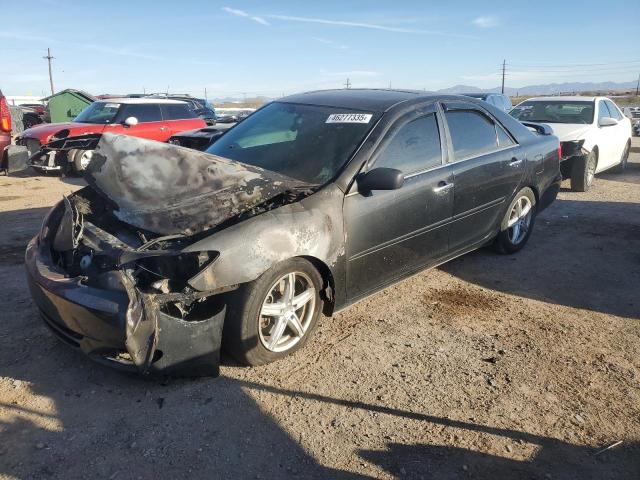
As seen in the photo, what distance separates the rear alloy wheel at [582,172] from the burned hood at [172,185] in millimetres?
6953

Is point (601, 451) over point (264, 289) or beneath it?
beneath

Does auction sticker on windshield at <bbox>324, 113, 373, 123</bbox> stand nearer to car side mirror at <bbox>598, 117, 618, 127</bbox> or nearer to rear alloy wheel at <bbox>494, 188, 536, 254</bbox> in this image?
rear alloy wheel at <bbox>494, 188, 536, 254</bbox>

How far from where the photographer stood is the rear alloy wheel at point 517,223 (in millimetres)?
5014

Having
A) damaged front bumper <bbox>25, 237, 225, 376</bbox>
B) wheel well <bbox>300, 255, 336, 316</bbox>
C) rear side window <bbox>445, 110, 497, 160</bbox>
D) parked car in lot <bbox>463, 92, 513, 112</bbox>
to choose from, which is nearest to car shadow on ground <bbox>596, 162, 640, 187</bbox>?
parked car in lot <bbox>463, 92, 513, 112</bbox>

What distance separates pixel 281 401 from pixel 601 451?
5.31ft

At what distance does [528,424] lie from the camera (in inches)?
104

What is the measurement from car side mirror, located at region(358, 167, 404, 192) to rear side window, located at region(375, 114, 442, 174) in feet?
0.73

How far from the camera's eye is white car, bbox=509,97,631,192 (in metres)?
8.46

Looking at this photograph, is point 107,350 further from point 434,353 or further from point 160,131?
point 160,131

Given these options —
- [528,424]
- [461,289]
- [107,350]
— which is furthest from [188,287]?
[461,289]

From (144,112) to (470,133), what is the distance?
27.1 ft

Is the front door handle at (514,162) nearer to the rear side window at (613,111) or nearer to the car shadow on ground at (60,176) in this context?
the rear side window at (613,111)

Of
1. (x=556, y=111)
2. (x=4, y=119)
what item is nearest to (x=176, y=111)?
(x=4, y=119)

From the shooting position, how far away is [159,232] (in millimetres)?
2891
